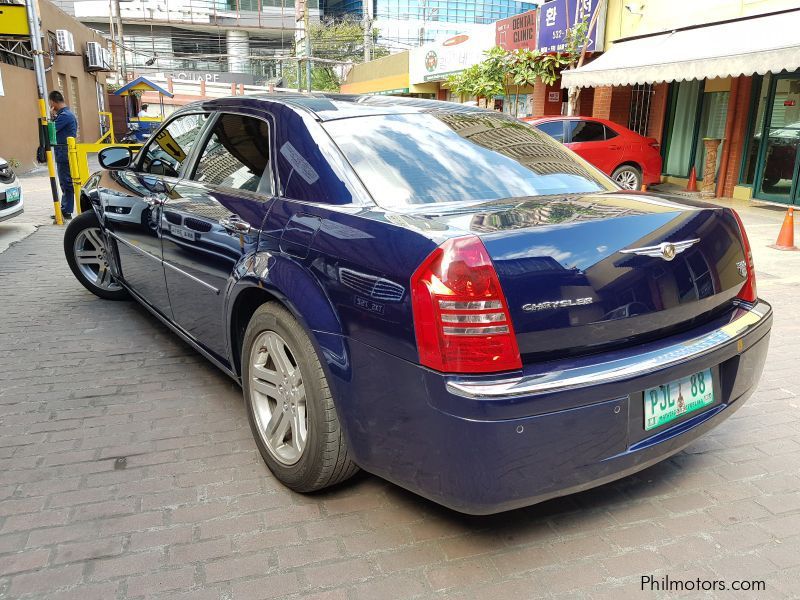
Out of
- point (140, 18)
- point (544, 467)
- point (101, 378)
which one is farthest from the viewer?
point (140, 18)

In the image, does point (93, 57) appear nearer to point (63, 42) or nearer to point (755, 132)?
point (63, 42)

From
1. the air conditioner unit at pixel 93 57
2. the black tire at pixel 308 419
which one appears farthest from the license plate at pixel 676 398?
the air conditioner unit at pixel 93 57

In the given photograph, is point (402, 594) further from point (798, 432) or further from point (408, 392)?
point (798, 432)

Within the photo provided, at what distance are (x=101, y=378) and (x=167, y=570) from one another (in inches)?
82.3

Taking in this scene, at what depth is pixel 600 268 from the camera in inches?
87.9

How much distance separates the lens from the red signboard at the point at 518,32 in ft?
61.0

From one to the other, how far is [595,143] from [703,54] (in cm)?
234

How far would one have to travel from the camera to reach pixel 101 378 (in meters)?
4.11

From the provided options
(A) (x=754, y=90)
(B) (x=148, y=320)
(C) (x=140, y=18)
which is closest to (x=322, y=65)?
(C) (x=140, y=18)

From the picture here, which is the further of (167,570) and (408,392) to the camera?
(167,570)

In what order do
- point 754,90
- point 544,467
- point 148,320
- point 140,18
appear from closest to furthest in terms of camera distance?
point 544,467, point 148,320, point 754,90, point 140,18

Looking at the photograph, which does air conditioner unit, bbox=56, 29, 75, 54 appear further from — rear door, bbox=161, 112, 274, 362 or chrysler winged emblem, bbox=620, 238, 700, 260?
chrysler winged emblem, bbox=620, 238, 700, 260

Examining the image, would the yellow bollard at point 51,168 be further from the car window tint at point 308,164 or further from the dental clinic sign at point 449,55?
the dental clinic sign at point 449,55

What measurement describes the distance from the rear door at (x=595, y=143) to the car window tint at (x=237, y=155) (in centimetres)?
1020
